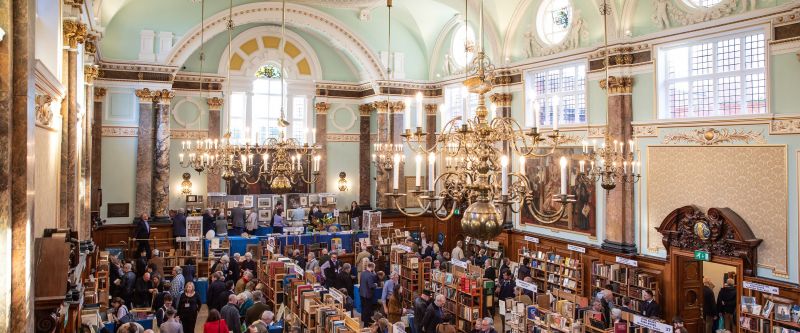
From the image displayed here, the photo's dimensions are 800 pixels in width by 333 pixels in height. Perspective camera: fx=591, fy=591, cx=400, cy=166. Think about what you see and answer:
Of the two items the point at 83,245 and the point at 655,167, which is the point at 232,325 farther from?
the point at 655,167

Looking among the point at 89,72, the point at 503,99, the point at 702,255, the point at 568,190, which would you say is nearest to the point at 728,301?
the point at 702,255

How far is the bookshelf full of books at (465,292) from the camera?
12750mm

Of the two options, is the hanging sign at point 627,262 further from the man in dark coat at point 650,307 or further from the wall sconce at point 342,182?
the wall sconce at point 342,182

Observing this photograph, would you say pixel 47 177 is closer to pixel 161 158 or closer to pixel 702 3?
pixel 161 158

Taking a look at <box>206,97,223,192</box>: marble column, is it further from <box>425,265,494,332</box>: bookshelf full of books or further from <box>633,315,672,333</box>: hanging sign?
<box>633,315,672,333</box>: hanging sign

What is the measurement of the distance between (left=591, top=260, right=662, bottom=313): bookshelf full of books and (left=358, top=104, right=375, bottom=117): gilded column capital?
11694mm

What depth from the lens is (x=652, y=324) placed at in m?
9.85

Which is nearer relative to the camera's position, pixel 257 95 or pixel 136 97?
pixel 136 97

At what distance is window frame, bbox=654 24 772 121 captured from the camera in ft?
39.8

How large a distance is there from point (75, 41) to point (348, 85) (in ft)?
46.2

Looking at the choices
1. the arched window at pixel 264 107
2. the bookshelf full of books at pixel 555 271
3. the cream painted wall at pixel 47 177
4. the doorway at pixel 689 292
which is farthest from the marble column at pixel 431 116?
the cream painted wall at pixel 47 177

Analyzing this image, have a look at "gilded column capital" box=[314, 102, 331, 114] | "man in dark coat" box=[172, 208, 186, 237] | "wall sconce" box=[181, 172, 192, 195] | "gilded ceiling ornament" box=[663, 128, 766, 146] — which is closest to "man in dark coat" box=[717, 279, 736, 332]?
"gilded ceiling ornament" box=[663, 128, 766, 146]

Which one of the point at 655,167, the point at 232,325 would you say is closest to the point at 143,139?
the point at 232,325

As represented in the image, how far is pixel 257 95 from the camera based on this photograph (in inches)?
897
